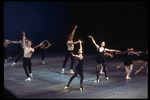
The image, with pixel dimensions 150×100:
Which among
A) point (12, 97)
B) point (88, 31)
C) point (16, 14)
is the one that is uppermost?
point (16, 14)

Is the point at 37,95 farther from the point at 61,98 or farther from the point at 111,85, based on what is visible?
the point at 111,85

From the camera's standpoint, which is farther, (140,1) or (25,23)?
(25,23)

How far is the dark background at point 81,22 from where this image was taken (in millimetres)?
15359

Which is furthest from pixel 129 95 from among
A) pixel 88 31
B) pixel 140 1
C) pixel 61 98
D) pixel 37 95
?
pixel 88 31

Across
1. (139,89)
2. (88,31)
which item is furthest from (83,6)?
(139,89)

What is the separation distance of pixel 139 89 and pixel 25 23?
17.1 metres

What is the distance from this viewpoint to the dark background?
15.4 metres

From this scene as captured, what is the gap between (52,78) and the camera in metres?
8.09

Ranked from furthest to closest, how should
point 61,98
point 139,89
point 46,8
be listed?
1. point 46,8
2. point 139,89
3. point 61,98

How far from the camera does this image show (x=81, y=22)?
20562mm

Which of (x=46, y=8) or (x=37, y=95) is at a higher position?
(x=46, y=8)

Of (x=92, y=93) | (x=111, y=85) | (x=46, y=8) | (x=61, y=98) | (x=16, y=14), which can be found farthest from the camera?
(x=46, y=8)

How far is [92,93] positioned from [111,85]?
133 cm

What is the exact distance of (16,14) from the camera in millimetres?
19781
